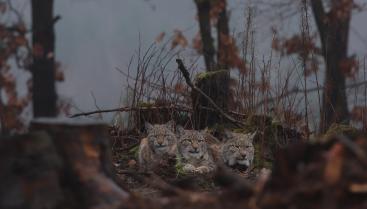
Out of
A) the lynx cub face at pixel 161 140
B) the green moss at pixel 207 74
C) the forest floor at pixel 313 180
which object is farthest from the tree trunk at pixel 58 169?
the green moss at pixel 207 74

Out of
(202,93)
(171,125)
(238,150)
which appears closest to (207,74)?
(202,93)

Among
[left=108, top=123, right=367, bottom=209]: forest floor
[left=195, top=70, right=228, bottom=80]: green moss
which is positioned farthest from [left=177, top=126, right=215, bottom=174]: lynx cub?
[left=108, top=123, right=367, bottom=209]: forest floor

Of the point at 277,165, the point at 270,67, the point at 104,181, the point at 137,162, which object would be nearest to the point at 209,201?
the point at 277,165

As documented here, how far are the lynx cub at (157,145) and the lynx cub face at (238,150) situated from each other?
1.80ft

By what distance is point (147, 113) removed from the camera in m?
7.69

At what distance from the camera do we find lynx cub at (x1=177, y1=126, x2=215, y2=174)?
6605 mm

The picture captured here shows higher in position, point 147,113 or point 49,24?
point 49,24

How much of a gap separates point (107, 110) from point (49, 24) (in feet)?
3.60

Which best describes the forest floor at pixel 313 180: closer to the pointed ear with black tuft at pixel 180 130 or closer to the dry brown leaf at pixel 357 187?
the dry brown leaf at pixel 357 187

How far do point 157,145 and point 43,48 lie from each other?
1779 millimetres

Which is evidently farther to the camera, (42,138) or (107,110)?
(107,110)

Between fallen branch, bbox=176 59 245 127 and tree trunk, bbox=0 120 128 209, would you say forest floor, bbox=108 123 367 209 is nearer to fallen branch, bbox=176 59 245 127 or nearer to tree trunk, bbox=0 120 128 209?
tree trunk, bbox=0 120 128 209

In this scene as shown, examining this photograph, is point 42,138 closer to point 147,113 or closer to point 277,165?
point 277,165

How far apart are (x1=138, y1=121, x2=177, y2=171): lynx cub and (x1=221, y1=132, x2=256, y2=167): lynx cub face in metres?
0.55
